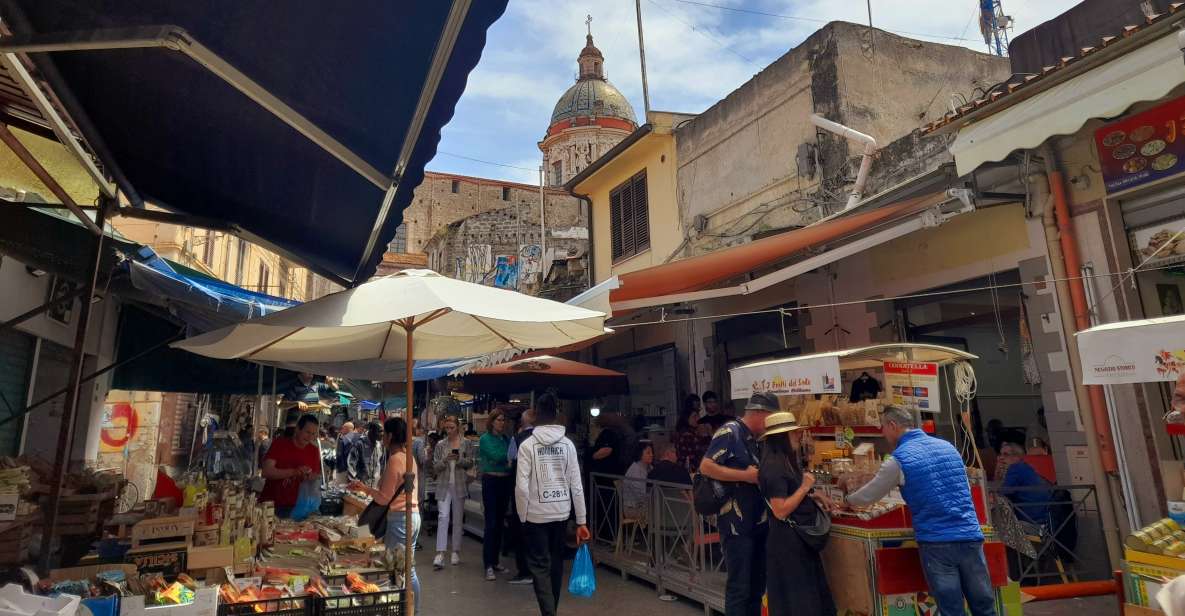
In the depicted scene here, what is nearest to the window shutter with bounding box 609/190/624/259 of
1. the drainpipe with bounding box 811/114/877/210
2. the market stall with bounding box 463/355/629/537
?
the market stall with bounding box 463/355/629/537

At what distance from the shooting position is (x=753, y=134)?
39.7ft

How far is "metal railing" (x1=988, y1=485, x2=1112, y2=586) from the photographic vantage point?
21.4ft

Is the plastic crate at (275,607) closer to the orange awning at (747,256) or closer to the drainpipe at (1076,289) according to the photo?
the orange awning at (747,256)

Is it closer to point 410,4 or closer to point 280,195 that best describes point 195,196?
point 280,195

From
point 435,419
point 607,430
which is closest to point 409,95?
point 607,430

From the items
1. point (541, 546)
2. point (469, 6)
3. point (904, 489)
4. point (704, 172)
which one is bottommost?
point (541, 546)

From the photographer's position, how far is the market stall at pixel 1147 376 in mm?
4344

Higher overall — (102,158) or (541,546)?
(102,158)

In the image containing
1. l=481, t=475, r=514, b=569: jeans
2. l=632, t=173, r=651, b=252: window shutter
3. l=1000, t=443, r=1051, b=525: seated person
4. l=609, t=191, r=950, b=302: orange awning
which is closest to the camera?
l=1000, t=443, r=1051, b=525: seated person

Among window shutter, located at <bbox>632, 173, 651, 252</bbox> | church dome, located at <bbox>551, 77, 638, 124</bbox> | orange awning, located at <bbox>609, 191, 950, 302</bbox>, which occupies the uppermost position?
church dome, located at <bbox>551, 77, 638, 124</bbox>

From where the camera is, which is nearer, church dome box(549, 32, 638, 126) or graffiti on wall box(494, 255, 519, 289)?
graffiti on wall box(494, 255, 519, 289)

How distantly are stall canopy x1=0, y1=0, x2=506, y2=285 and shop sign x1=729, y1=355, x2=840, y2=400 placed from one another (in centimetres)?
360

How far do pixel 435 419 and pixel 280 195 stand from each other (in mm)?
23267

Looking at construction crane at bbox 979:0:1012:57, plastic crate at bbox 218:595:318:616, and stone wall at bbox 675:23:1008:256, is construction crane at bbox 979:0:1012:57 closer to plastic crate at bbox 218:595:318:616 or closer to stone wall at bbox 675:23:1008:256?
stone wall at bbox 675:23:1008:256
